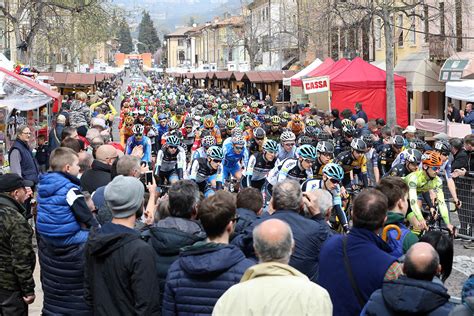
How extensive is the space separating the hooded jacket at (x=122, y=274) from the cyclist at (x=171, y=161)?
8.97 m

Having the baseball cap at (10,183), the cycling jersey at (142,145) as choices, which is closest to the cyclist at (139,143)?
the cycling jersey at (142,145)

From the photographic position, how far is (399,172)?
12.3 m

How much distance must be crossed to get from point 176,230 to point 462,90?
53.6ft

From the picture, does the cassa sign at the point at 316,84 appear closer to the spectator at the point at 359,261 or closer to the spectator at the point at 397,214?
the spectator at the point at 397,214

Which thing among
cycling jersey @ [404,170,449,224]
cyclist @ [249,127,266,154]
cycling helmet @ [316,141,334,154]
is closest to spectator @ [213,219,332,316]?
cycling jersey @ [404,170,449,224]

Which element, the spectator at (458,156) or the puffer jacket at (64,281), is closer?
the puffer jacket at (64,281)

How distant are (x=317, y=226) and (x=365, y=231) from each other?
85 cm

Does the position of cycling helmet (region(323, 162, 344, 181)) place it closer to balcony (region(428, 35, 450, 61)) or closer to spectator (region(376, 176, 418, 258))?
spectator (region(376, 176, 418, 258))

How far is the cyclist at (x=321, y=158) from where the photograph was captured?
11961 millimetres

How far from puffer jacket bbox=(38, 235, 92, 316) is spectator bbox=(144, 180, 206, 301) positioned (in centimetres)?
100

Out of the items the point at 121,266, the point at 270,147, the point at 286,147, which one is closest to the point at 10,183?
the point at 121,266

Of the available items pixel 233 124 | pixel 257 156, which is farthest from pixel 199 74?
pixel 257 156

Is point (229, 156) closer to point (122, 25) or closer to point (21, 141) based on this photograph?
point (21, 141)

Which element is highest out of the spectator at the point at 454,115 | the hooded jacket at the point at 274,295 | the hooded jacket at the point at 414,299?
the spectator at the point at 454,115
